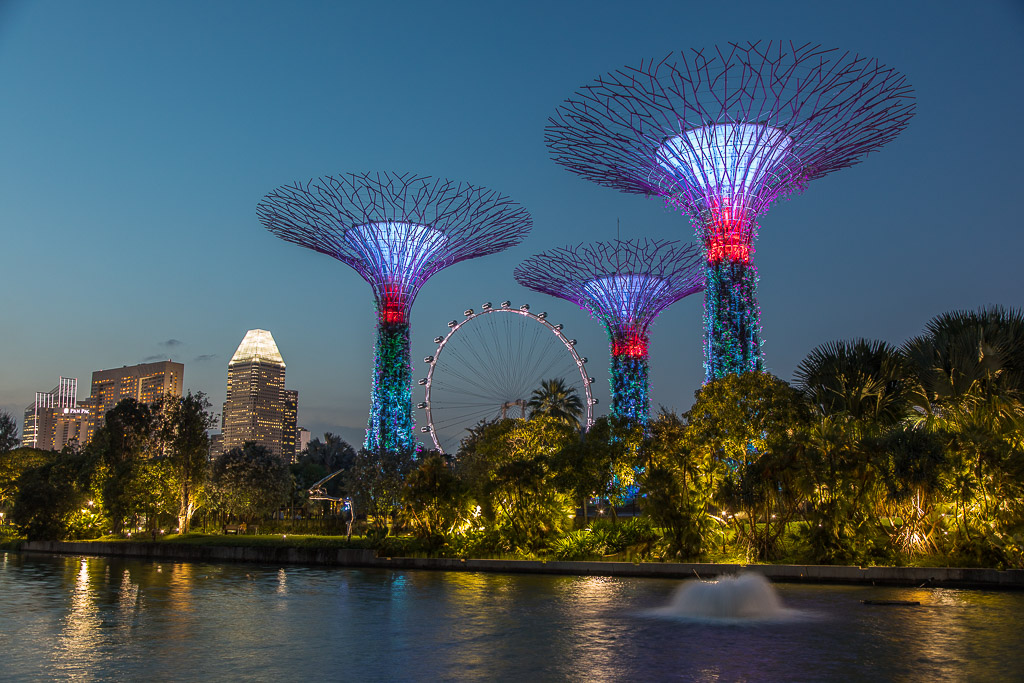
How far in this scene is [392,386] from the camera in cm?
4897

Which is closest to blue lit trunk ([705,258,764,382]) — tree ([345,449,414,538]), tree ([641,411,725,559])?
tree ([641,411,725,559])

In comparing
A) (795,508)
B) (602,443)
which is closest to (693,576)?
(795,508)

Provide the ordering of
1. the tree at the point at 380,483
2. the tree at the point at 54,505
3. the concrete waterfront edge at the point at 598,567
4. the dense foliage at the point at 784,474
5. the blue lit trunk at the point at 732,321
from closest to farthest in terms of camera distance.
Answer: the concrete waterfront edge at the point at 598,567 < the dense foliage at the point at 784,474 < the tree at the point at 380,483 < the blue lit trunk at the point at 732,321 < the tree at the point at 54,505

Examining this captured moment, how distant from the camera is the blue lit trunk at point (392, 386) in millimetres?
48062

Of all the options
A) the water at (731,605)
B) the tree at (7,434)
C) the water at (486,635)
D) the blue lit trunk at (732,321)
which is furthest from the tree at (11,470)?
the water at (731,605)

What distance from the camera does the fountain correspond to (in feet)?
50.8

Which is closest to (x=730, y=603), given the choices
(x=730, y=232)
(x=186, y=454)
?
(x=730, y=232)

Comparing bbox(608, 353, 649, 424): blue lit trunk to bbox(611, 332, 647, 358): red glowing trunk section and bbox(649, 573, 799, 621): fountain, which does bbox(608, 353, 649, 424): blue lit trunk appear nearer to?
bbox(611, 332, 647, 358): red glowing trunk section

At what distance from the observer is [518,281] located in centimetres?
5903

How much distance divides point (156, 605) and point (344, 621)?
486 centimetres

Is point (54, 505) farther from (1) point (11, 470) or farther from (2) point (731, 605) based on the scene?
(2) point (731, 605)

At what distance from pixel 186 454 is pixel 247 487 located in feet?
12.2

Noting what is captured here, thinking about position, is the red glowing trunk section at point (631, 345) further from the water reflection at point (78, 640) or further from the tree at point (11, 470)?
the water reflection at point (78, 640)

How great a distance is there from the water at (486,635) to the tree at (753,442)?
4.47 metres
